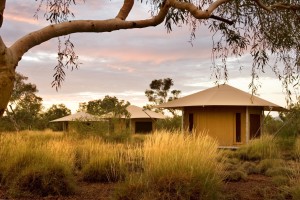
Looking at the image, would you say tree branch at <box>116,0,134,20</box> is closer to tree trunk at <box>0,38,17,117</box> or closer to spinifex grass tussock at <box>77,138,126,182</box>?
tree trunk at <box>0,38,17,117</box>

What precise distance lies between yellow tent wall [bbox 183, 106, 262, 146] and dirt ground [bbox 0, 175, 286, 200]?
15153mm

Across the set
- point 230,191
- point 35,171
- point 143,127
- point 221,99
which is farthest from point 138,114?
point 35,171

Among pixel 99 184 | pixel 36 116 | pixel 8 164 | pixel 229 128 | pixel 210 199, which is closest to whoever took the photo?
pixel 210 199

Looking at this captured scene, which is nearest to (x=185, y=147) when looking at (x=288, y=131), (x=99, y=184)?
(x=99, y=184)

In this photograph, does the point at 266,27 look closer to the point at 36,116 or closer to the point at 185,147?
the point at 185,147

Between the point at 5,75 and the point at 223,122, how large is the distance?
71.7ft

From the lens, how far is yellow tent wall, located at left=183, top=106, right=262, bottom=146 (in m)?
27.0

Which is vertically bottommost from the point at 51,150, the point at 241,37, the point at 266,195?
the point at 266,195

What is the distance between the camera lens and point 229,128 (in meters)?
27.1

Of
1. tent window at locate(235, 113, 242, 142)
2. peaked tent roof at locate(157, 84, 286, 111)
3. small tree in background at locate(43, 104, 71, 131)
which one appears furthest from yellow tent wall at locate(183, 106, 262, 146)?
small tree in background at locate(43, 104, 71, 131)

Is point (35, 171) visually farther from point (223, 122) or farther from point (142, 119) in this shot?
point (142, 119)

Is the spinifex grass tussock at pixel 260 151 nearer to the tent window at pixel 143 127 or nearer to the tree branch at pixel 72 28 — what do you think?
the tree branch at pixel 72 28

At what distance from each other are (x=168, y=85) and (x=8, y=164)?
39786 mm

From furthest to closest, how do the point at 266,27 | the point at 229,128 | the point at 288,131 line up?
the point at 229,128 < the point at 288,131 < the point at 266,27
